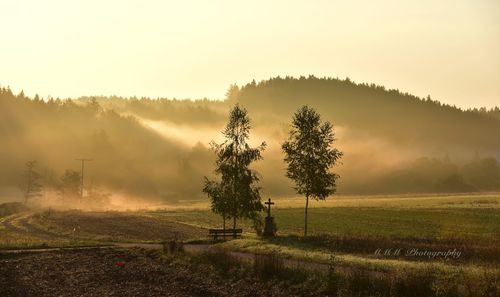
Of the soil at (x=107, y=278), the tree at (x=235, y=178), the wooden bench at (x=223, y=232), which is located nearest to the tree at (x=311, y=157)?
the tree at (x=235, y=178)

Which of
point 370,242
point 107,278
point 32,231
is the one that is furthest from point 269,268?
point 32,231

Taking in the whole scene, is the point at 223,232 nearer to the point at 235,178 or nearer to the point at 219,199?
the point at 219,199

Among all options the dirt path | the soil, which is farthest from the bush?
the dirt path

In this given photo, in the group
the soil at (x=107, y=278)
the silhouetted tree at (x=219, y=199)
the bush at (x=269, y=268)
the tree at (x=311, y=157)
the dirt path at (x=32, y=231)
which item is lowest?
the dirt path at (x=32, y=231)

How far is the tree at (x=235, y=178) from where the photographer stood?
51250 mm

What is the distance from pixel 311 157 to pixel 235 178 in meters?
7.92

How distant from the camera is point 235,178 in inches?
2036

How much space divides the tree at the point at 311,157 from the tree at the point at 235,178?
3.55 meters

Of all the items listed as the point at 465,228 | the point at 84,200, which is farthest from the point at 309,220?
the point at 84,200

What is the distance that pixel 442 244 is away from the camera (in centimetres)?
3884

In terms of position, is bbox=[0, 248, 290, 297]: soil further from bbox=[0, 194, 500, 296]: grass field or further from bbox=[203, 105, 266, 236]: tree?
bbox=[203, 105, 266, 236]: tree

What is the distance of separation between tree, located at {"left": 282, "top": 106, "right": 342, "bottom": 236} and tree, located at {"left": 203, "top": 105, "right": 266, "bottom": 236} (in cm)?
355

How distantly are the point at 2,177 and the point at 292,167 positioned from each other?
161 meters

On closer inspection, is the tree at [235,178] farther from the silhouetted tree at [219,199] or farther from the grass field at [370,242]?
the grass field at [370,242]
